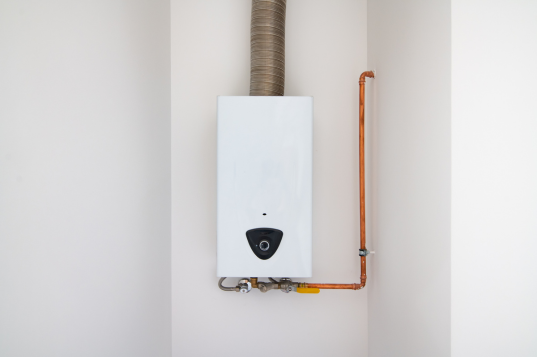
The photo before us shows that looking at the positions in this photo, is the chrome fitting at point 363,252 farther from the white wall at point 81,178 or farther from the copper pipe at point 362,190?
the white wall at point 81,178

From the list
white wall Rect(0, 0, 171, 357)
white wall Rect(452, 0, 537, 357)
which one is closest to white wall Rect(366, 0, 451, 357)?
white wall Rect(452, 0, 537, 357)

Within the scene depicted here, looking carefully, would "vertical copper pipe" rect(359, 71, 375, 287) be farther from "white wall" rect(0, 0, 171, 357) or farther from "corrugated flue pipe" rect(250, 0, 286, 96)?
"white wall" rect(0, 0, 171, 357)

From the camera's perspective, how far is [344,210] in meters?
1.51

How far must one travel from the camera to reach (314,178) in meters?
1.52

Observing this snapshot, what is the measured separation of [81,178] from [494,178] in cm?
109

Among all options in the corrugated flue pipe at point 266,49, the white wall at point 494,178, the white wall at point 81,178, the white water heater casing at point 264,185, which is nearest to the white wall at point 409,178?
the white wall at point 494,178

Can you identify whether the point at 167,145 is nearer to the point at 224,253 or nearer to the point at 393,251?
the point at 224,253

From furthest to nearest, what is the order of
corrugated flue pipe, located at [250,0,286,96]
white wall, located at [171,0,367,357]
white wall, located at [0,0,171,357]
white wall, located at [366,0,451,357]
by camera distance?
white wall, located at [171,0,367,357] < corrugated flue pipe, located at [250,0,286,96] < white wall, located at [366,0,451,357] < white wall, located at [0,0,171,357]

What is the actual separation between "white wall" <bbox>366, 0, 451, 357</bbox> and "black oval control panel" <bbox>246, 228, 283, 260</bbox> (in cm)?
44

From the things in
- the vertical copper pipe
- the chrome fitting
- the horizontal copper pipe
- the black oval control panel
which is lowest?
Result: the horizontal copper pipe

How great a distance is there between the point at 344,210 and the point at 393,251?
0.36 meters

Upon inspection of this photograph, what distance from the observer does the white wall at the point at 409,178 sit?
0.85m

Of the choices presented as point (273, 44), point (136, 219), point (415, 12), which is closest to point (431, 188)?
point (415, 12)

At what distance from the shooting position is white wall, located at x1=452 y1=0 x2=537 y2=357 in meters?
0.78
